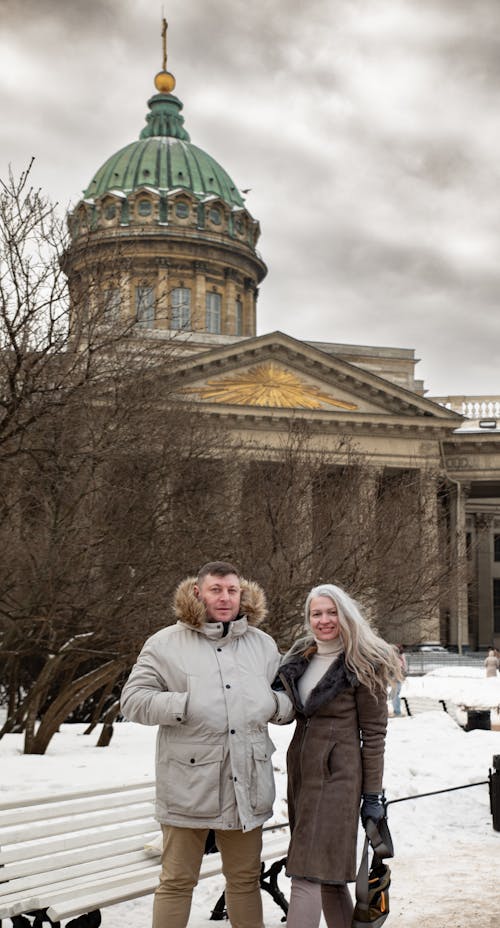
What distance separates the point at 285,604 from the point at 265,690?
12.7m

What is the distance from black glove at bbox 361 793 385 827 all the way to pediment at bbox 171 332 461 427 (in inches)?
1603

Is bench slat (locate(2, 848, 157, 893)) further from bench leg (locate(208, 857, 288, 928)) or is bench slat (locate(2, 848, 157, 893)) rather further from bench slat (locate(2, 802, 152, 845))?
bench leg (locate(208, 857, 288, 928))

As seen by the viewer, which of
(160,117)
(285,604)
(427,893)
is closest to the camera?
(427,893)

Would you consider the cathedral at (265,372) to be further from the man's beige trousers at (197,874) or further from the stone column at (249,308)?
the man's beige trousers at (197,874)

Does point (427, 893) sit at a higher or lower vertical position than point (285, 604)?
lower

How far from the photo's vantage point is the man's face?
201 inches

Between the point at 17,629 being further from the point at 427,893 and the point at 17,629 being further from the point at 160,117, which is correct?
the point at 160,117

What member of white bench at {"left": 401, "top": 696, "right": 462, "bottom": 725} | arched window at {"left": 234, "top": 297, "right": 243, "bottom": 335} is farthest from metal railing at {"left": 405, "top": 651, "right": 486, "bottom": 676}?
arched window at {"left": 234, "top": 297, "right": 243, "bottom": 335}

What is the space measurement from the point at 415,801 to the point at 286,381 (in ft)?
125

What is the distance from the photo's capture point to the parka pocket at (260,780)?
16.4 ft

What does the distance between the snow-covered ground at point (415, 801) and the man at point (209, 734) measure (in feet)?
4.97

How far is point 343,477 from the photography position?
24.4 meters

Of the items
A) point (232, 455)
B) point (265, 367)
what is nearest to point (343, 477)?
point (232, 455)

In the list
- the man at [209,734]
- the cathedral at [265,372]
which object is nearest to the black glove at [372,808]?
the man at [209,734]
